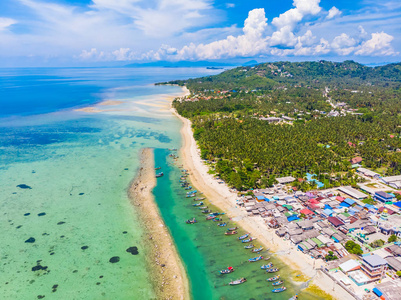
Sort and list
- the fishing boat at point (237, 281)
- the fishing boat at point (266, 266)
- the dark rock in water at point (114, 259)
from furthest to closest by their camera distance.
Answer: the dark rock in water at point (114, 259) < the fishing boat at point (266, 266) < the fishing boat at point (237, 281)

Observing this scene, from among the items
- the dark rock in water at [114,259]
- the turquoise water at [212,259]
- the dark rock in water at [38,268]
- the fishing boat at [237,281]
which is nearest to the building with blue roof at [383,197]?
the turquoise water at [212,259]

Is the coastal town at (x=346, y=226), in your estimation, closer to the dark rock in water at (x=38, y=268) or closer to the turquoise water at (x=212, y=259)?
the turquoise water at (x=212, y=259)

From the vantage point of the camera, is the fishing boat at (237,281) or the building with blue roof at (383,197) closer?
the fishing boat at (237,281)

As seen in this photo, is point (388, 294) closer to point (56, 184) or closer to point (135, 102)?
point (56, 184)

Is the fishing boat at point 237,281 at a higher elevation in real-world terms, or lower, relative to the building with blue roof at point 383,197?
lower

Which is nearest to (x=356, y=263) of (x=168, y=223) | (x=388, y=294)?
(x=388, y=294)

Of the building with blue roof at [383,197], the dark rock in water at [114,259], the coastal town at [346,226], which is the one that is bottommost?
the dark rock in water at [114,259]

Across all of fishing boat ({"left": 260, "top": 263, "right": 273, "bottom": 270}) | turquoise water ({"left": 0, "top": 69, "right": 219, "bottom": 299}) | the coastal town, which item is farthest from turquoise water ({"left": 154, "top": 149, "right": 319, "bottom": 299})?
turquoise water ({"left": 0, "top": 69, "right": 219, "bottom": 299})

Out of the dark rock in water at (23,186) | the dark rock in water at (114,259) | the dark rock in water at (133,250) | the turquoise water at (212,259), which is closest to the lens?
the turquoise water at (212,259)
